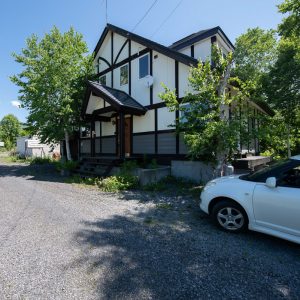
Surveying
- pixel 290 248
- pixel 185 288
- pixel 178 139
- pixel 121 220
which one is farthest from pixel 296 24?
pixel 185 288

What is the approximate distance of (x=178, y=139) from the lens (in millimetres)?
10031

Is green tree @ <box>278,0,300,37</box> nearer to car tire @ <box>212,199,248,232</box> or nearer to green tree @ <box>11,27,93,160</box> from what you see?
car tire @ <box>212,199,248,232</box>

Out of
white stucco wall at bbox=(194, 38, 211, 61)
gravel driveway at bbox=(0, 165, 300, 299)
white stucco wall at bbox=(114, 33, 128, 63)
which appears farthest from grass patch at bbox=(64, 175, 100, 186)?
white stucco wall at bbox=(194, 38, 211, 61)

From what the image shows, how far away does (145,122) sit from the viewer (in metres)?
11.5

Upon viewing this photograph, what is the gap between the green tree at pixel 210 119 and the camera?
6.89 meters

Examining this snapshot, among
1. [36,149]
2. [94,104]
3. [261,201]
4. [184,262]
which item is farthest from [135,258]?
[36,149]

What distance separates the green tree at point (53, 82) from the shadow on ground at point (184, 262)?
993cm

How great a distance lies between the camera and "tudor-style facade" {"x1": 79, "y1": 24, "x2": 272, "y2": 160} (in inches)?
404

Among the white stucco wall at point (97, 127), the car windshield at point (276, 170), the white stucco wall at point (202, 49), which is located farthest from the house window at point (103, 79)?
the car windshield at point (276, 170)

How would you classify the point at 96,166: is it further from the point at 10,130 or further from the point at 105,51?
the point at 10,130

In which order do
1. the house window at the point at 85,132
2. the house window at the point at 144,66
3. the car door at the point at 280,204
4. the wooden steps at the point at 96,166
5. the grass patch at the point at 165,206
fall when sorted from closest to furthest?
1. the car door at the point at 280,204
2. the grass patch at the point at 165,206
3. the wooden steps at the point at 96,166
4. the house window at the point at 144,66
5. the house window at the point at 85,132

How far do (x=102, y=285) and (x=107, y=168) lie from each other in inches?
296

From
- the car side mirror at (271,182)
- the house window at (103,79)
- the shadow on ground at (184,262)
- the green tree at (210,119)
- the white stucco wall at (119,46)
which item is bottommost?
the shadow on ground at (184,262)

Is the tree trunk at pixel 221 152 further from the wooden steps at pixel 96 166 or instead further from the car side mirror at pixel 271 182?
the wooden steps at pixel 96 166
